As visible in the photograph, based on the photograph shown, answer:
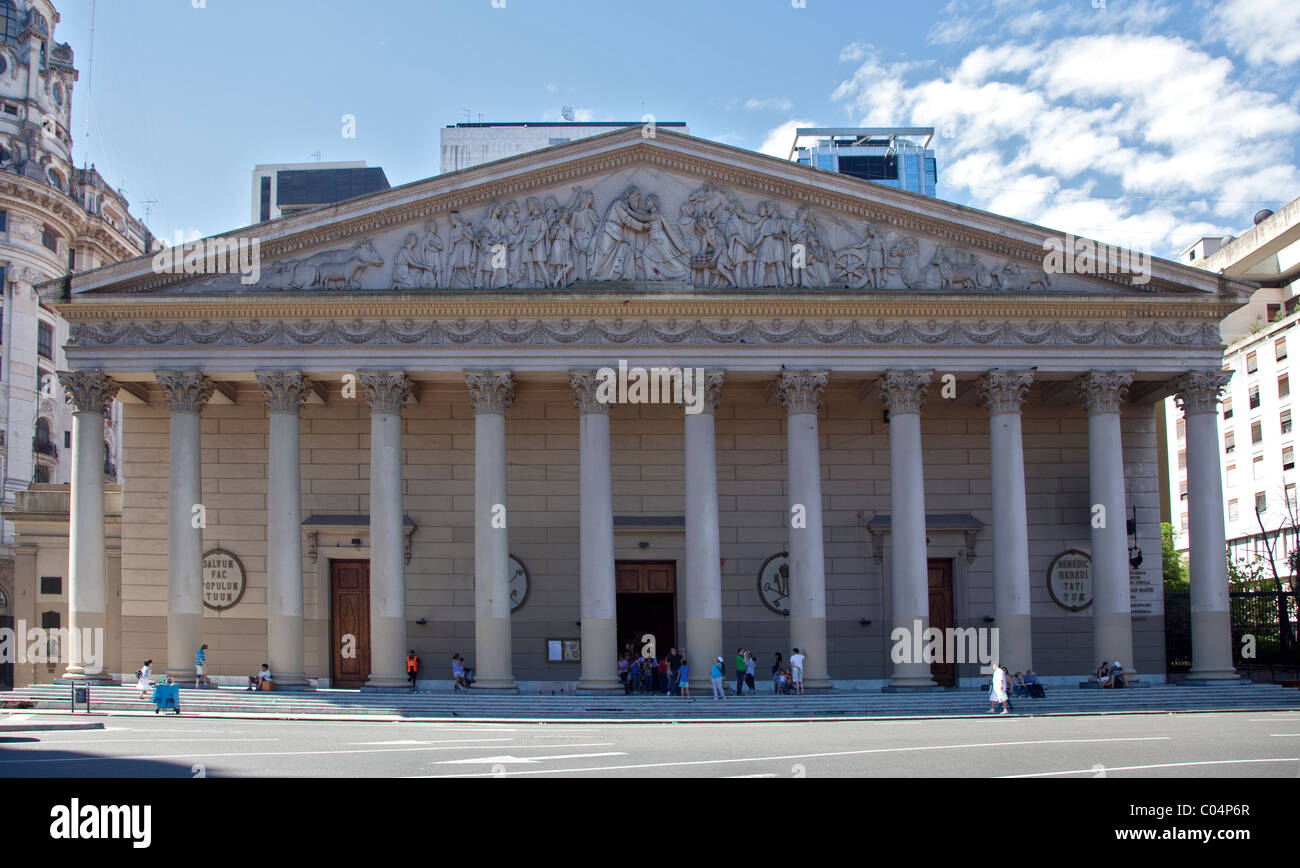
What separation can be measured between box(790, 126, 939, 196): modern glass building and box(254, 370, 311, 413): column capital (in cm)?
8609

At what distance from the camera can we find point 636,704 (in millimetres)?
33281

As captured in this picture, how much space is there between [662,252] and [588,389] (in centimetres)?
463

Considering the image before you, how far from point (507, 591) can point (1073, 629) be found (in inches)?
721

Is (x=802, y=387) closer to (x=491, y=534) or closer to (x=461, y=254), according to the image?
(x=491, y=534)

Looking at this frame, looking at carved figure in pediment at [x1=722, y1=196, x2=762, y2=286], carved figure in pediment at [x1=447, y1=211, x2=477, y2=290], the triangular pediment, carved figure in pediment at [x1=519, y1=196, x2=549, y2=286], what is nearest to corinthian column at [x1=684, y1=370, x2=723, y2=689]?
carved figure in pediment at [x1=722, y1=196, x2=762, y2=286]

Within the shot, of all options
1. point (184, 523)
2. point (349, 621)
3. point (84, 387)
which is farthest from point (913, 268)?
point (84, 387)

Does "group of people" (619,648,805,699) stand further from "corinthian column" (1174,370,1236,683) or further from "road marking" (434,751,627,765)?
"road marking" (434,751,627,765)

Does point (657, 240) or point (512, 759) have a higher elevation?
point (657, 240)

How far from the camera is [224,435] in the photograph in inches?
1607

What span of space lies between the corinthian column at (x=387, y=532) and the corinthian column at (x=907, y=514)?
1405 cm

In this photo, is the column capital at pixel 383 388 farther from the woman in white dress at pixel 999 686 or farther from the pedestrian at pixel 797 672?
the woman in white dress at pixel 999 686

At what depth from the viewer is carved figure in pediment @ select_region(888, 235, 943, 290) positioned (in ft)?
122
